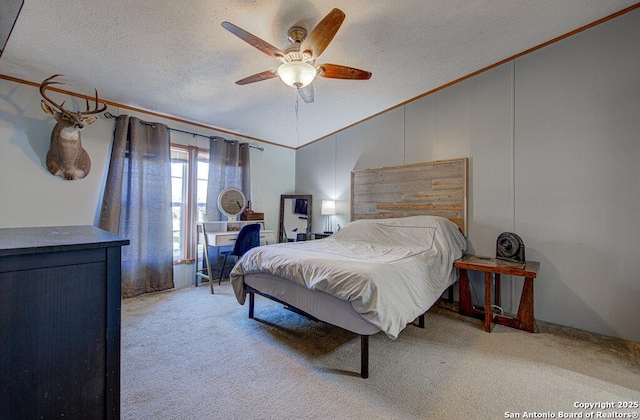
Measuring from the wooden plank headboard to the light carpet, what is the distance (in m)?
1.37

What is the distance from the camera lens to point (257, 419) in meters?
1.46

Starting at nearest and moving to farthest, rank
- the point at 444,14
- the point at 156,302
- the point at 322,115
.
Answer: the point at 444,14 < the point at 156,302 < the point at 322,115

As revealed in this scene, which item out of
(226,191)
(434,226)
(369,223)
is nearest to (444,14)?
(434,226)

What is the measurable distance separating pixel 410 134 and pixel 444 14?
169 cm

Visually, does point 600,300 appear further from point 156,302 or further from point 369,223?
point 156,302

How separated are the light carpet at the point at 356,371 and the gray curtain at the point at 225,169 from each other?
1.94 m

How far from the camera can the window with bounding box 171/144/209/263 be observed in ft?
13.0

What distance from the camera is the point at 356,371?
6.21ft

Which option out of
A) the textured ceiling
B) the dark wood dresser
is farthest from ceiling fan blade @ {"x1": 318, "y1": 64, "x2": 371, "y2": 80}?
the dark wood dresser

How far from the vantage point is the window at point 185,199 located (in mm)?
3965

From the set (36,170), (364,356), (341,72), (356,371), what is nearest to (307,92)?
(341,72)

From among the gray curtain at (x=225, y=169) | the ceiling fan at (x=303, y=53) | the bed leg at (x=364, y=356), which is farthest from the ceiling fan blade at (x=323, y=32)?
the gray curtain at (x=225, y=169)

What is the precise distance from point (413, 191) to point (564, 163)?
1552 mm

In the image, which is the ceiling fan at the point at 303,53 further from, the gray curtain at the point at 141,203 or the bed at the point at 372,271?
the gray curtain at the point at 141,203
